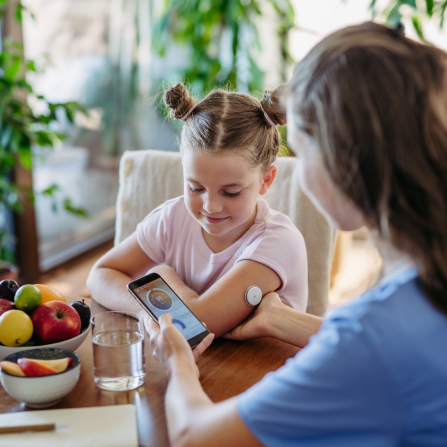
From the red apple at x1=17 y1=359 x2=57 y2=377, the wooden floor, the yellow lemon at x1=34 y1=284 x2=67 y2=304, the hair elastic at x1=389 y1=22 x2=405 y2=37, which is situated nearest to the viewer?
the hair elastic at x1=389 y1=22 x2=405 y2=37

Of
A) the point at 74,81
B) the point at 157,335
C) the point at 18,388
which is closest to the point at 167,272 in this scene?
the point at 157,335

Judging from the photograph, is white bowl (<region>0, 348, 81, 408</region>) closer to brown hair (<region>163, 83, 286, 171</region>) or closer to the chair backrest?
brown hair (<region>163, 83, 286, 171</region>)

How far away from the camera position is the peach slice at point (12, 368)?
79 cm

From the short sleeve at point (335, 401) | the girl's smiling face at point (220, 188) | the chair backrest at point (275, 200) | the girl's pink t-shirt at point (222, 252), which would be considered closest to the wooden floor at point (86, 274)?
the chair backrest at point (275, 200)

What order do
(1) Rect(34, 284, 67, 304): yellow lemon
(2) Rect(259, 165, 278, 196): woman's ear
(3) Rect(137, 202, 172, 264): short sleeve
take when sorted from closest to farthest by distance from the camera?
(1) Rect(34, 284, 67, 304): yellow lemon, (2) Rect(259, 165, 278, 196): woman's ear, (3) Rect(137, 202, 172, 264): short sleeve

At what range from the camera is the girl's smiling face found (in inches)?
46.5

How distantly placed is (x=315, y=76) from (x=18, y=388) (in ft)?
2.12

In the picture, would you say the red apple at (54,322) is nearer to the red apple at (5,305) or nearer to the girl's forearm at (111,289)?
the red apple at (5,305)

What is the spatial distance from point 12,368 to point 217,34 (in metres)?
2.83

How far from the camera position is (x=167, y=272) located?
4.23 feet

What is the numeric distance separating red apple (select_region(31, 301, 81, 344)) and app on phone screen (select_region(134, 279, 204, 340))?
14 centimetres

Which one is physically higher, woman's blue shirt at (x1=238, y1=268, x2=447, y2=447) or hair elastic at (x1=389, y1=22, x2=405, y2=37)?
hair elastic at (x1=389, y1=22, x2=405, y2=37)

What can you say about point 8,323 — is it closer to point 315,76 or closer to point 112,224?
point 315,76

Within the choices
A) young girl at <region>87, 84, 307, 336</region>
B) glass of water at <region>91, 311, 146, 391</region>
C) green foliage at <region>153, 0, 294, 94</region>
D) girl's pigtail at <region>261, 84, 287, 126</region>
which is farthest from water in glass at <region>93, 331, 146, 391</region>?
green foliage at <region>153, 0, 294, 94</region>
